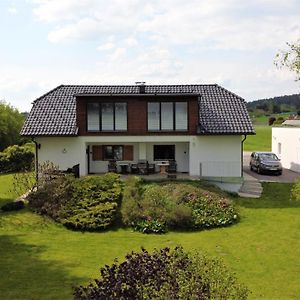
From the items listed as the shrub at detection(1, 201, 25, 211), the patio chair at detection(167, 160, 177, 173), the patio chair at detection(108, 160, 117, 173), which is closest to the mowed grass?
the patio chair at detection(167, 160, 177, 173)

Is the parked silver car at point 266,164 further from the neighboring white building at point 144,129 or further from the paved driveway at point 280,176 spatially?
the neighboring white building at point 144,129

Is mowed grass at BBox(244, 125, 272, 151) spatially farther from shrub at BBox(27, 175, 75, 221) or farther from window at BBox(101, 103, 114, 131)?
shrub at BBox(27, 175, 75, 221)

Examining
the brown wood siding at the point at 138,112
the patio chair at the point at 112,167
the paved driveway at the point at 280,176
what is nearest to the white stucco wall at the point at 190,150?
the brown wood siding at the point at 138,112

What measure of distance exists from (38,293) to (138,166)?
16.3 metres

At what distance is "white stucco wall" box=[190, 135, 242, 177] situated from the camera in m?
28.8

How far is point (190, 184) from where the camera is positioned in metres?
25.6

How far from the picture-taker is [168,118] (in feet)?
94.5

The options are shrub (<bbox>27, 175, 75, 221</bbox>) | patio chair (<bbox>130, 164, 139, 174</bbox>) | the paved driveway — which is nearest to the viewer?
shrub (<bbox>27, 175, 75, 221</bbox>)

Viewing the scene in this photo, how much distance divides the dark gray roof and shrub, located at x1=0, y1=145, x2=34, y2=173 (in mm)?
9405

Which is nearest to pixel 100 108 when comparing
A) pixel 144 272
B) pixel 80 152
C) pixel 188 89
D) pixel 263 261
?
pixel 80 152

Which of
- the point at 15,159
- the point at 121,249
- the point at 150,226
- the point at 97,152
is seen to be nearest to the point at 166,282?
the point at 121,249

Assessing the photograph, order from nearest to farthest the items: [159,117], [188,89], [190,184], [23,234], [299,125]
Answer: [23,234] → [190,184] → [159,117] → [188,89] → [299,125]

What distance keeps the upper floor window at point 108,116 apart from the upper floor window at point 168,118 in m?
1.66

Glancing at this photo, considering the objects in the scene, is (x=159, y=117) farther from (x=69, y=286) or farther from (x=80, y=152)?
(x=69, y=286)
